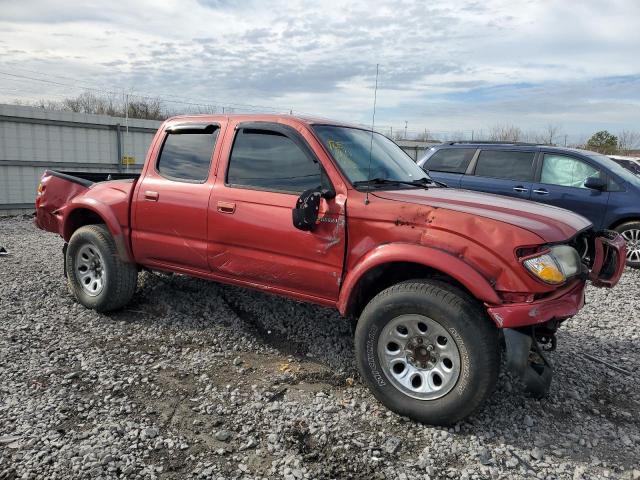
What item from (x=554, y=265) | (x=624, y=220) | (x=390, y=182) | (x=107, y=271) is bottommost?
(x=107, y=271)

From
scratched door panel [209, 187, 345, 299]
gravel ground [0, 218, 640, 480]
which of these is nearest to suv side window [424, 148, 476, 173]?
gravel ground [0, 218, 640, 480]

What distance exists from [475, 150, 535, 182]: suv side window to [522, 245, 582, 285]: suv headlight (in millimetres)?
5153

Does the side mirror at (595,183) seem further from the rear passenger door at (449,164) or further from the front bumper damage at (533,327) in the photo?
the front bumper damage at (533,327)

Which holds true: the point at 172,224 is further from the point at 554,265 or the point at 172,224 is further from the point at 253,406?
the point at 554,265

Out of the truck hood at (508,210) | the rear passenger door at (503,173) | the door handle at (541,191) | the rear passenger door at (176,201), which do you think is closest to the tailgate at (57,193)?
the rear passenger door at (176,201)

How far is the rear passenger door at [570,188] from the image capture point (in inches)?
289

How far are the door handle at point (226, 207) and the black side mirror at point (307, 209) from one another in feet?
2.16

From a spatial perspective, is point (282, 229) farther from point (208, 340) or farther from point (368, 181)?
point (208, 340)

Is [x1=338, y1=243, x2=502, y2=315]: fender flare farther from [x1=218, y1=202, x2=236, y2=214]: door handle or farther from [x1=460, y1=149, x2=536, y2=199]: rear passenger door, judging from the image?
[x1=460, y1=149, x2=536, y2=199]: rear passenger door

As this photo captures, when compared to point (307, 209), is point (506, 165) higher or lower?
higher

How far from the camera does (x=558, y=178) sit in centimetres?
762

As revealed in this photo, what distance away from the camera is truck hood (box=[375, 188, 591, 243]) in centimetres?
297

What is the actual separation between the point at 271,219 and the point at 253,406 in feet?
4.24

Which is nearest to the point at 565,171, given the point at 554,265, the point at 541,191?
the point at 541,191
